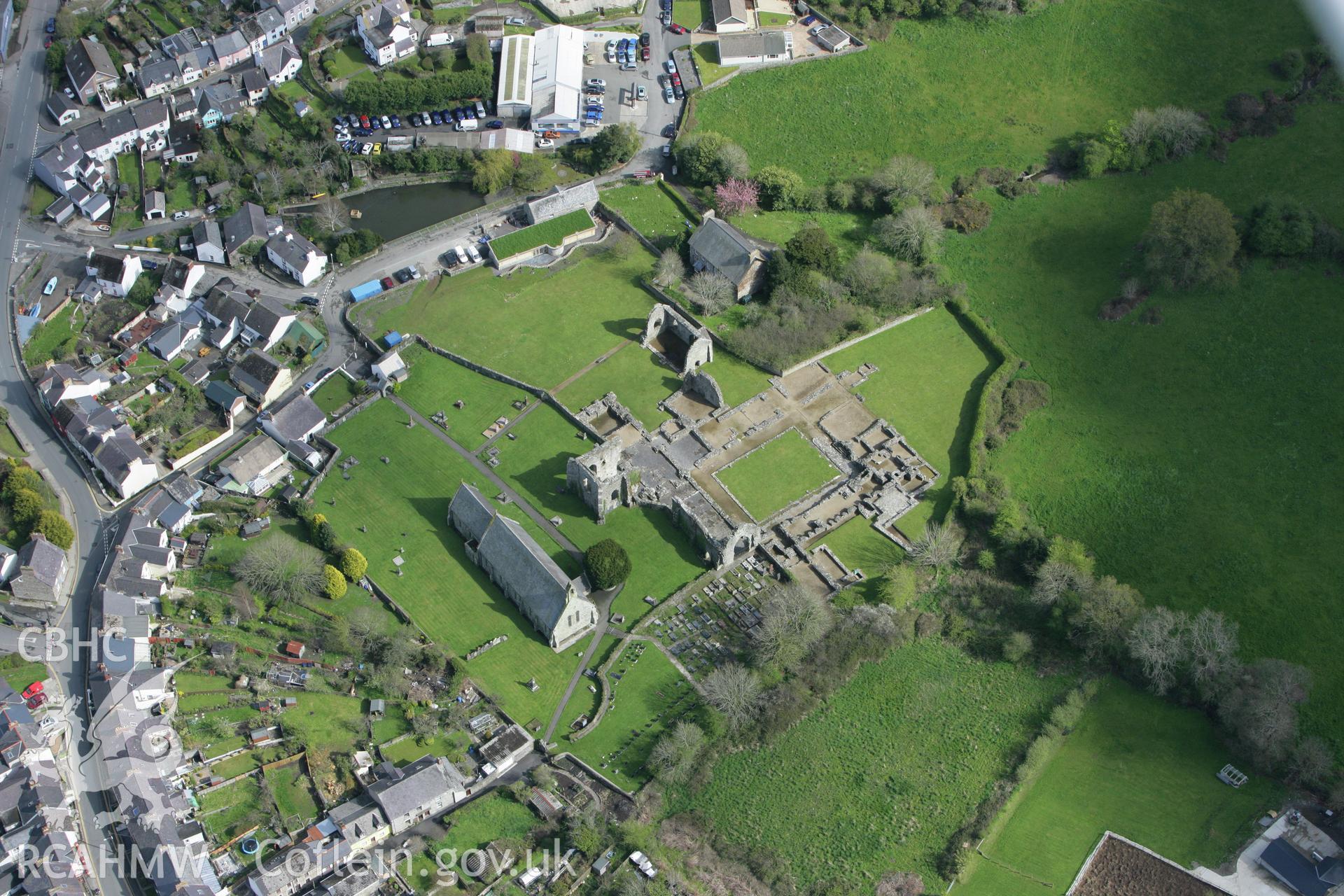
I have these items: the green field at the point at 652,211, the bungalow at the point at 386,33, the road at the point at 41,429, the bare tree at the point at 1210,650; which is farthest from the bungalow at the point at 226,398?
the bare tree at the point at 1210,650

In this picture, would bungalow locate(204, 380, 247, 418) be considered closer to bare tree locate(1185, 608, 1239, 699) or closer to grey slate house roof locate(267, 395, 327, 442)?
grey slate house roof locate(267, 395, 327, 442)

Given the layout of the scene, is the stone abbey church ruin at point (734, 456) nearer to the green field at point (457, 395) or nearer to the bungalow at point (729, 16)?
the green field at point (457, 395)

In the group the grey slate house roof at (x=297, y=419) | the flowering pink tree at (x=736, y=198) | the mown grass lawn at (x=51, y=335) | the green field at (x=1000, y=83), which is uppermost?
the green field at (x=1000, y=83)

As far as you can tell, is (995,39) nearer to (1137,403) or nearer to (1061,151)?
(1061,151)

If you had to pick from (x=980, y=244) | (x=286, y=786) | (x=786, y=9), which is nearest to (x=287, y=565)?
(x=286, y=786)

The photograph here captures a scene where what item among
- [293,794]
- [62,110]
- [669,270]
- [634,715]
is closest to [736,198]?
[669,270]
